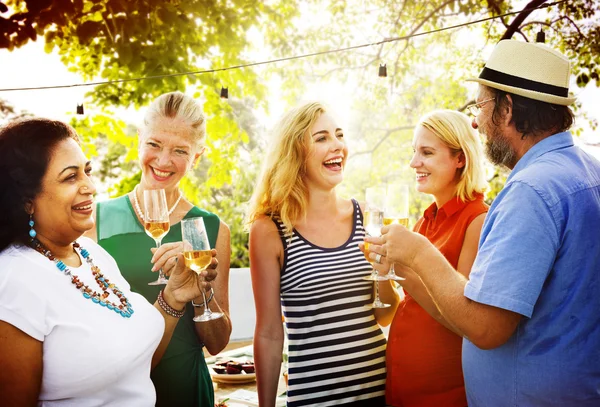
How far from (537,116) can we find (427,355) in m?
1.01

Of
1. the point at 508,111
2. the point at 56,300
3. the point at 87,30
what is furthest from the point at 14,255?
the point at 87,30

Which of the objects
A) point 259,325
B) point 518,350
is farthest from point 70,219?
point 518,350

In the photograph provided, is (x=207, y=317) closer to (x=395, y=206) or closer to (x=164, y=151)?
(x=164, y=151)

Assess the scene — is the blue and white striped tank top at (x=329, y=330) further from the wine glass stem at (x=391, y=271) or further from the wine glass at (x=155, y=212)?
the wine glass at (x=155, y=212)

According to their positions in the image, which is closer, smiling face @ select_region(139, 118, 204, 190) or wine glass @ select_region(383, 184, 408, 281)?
wine glass @ select_region(383, 184, 408, 281)

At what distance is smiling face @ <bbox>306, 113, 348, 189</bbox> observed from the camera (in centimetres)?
253

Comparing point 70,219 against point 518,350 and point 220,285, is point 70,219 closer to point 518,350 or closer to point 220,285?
point 220,285

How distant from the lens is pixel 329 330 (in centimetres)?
230

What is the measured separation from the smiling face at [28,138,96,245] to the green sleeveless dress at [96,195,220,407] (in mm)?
634

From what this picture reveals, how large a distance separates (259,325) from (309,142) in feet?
2.79

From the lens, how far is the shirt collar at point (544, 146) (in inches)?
68.3

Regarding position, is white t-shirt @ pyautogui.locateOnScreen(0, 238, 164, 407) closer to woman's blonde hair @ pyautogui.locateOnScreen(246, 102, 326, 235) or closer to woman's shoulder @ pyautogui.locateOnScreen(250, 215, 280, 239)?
woman's shoulder @ pyautogui.locateOnScreen(250, 215, 280, 239)

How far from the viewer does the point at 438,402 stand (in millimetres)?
2188

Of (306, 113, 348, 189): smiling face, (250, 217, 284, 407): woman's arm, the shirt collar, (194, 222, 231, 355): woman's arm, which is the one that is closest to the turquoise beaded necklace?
(194, 222, 231, 355): woman's arm
